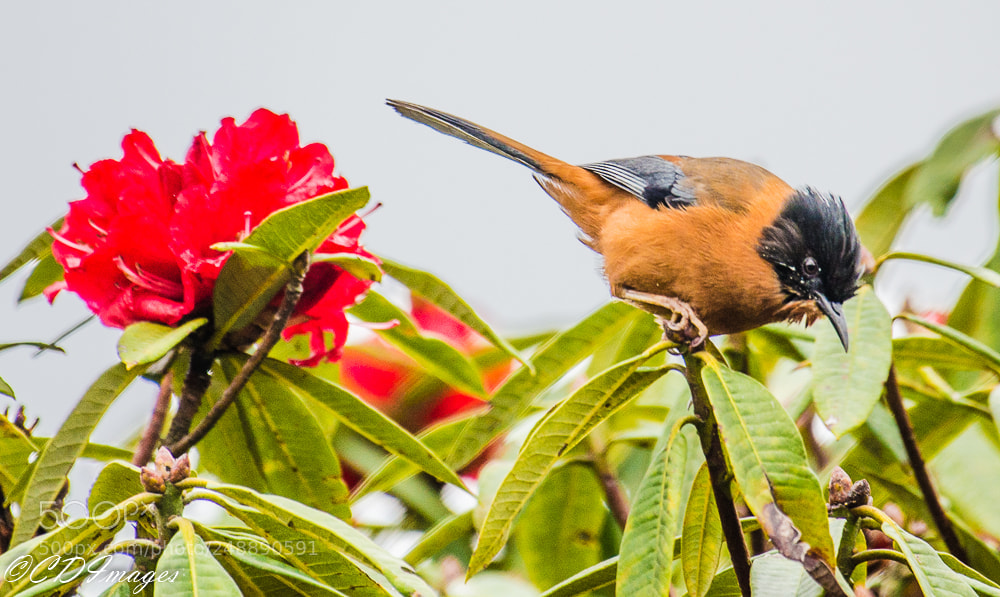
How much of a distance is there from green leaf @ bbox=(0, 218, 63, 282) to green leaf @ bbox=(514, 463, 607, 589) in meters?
1.27

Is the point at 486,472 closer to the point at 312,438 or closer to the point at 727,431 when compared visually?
the point at 312,438

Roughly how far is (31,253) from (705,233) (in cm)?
173

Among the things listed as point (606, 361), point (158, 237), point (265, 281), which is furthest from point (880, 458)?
point (158, 237)

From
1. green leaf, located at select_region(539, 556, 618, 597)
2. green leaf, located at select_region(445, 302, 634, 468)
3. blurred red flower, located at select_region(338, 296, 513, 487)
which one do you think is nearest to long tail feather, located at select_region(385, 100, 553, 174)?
blurred red flower, located at select_region(338, 296, 513, 487)

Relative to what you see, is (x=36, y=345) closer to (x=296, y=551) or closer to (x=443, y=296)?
(x=296, y=551)

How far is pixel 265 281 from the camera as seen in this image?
1.68 m

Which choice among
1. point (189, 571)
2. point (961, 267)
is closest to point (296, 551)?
point (189, 571)

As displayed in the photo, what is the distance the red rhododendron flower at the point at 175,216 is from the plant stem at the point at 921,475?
3.82 feet

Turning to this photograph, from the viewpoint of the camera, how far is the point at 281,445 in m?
1.97

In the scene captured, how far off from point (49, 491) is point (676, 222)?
1.83m

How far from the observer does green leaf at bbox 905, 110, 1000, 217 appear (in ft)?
8.86

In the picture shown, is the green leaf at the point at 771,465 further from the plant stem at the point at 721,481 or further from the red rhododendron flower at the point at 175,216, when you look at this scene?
the red rhododendron flower at the point at 175,216

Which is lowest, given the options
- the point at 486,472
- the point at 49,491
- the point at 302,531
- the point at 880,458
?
the point at 880,458

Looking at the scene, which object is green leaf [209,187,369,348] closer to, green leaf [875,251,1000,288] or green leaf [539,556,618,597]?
green leaf [539,556,618,597]
